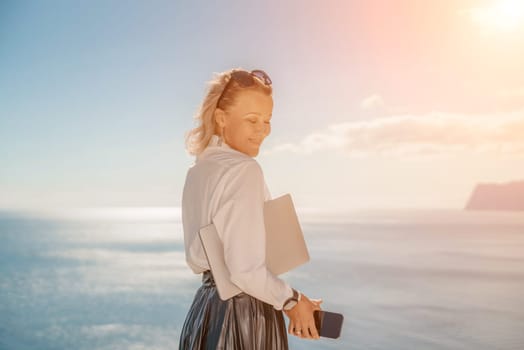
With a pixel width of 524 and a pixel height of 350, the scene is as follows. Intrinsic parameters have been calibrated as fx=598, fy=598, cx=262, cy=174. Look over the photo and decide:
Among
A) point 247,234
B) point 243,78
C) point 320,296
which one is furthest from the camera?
point 320,296

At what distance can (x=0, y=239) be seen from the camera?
40.6 m

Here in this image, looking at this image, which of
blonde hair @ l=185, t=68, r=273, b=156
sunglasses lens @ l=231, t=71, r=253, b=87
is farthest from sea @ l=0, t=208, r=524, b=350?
sunglasses lens @ l=231, t=71, r=253, b=87

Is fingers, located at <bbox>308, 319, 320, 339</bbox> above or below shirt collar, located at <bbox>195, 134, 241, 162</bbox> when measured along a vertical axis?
below

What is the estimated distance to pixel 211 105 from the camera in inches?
53.6

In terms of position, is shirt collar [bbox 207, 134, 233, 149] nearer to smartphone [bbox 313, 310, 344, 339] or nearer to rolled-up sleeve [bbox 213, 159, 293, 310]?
rolled-up sleeve [bbox 213, 159, 293, 310]

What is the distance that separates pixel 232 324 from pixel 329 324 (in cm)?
20

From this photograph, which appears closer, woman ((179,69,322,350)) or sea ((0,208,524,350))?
woman ((179,69,322,350))

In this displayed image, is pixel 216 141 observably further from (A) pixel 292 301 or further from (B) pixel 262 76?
(A) pixel 292 301

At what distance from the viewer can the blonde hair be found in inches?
52.0

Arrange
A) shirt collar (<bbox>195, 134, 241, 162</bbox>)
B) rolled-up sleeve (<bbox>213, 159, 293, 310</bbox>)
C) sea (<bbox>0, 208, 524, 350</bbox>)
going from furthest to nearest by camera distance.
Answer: sea (<bbox>0, 208, 524, 350</bbox>) < shirt collar (<bbox>195, 134, 241, 162</bbox>) < rolled-up sleeve (<bbox>213, 159, 293, 310</bbox>)

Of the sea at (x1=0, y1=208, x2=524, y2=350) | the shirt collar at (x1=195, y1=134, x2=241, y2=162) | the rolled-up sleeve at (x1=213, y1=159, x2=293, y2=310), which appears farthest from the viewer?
the sea at (x1=0, y1=208, x2=524, y2=350)

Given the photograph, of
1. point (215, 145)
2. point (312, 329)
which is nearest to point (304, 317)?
point (312, 329)

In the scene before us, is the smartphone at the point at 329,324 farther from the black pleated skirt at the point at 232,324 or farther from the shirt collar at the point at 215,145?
the shirt collar at the point at 215,145

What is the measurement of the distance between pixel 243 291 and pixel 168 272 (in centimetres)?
2356
